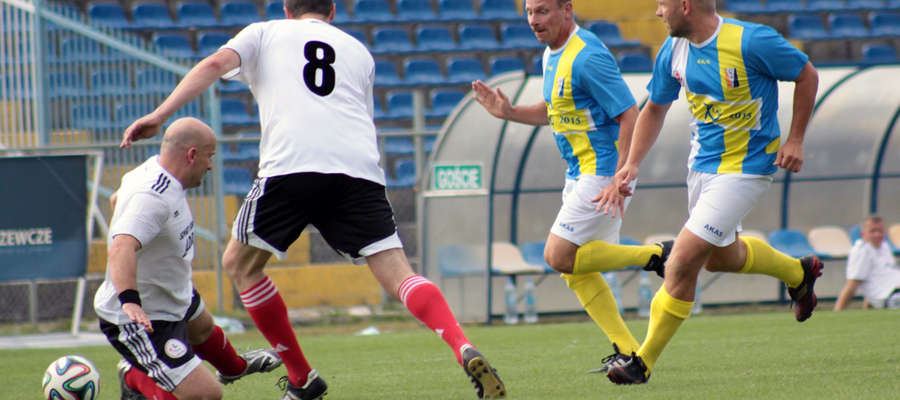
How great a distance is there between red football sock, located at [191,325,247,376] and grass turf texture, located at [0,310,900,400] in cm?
23

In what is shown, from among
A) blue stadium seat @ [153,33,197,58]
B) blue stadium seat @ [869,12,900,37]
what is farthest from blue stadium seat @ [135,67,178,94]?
blue stadium seat @ [869,12,900,37]

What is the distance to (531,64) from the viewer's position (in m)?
19.3

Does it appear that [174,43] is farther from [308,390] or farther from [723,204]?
[723,204]

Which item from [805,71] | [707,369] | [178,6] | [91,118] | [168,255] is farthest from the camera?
[178,6]

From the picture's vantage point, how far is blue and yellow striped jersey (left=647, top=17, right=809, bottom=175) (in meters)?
5.23

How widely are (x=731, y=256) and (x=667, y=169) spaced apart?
24.2 ft

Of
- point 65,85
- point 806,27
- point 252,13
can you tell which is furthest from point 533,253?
point 806,27

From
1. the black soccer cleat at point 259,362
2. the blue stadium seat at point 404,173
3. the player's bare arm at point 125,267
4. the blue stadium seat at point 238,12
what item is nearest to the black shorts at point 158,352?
the player's bare arm at point 125,267

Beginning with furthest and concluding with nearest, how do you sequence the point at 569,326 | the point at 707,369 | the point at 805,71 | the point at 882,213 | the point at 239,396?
A: the point at 882,213 < the point at 569,326 < the point at 707,369 < the point at 239,396 < the point at 805,71

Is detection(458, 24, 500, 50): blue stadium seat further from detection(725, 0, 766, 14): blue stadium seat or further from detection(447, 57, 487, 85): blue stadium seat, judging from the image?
detection(725, 0, 766, 14): blue stadium seat

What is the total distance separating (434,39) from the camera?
63.6 ft

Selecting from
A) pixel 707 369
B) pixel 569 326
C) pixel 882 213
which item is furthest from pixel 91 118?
pixel 882 213

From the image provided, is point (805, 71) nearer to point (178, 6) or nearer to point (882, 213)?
point (882, 213)

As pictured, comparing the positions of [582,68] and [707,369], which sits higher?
[582,68]
